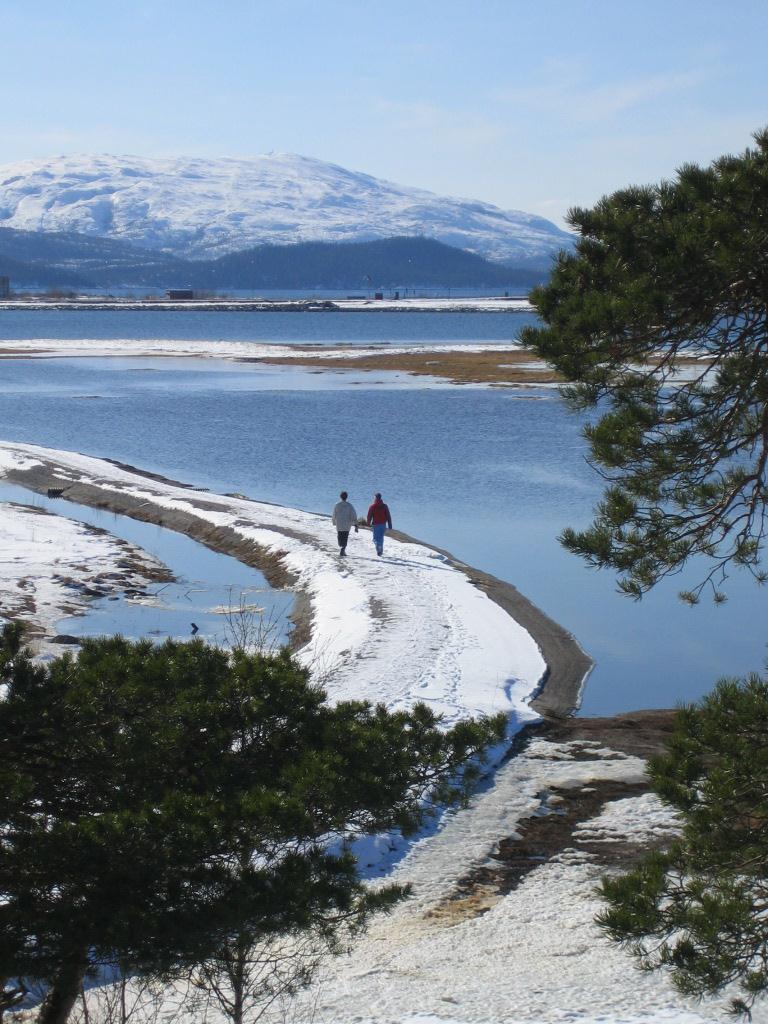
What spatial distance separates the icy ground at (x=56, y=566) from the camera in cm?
2053

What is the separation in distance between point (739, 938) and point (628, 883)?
0.56 m

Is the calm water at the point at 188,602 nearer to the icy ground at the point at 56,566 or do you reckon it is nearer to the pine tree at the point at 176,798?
the icy ground at the point at 56,566

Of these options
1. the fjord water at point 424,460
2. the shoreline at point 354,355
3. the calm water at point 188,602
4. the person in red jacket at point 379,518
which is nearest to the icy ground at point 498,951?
the fjord water at point 424,460

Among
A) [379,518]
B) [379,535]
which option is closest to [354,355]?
[379,535]

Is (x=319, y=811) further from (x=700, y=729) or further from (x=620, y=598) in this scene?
(x=620, y=598)

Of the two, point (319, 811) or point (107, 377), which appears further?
point (107, 377)

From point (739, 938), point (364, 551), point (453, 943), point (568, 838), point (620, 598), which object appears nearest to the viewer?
point (739, 938)

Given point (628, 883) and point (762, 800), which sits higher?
point (762, 800)

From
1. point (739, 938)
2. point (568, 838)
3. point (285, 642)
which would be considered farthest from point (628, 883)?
point (285, 642)

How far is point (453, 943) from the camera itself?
9.29 meters

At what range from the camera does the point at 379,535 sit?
23281mm

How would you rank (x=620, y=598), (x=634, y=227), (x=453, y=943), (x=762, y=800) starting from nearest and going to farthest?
(x=762, y=800)
(x=634, y=227)
(x=453, y=943)
(x=620, y=598)

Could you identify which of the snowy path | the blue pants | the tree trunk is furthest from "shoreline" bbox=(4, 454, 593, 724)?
the tree trunk

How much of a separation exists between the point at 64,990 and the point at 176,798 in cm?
107
